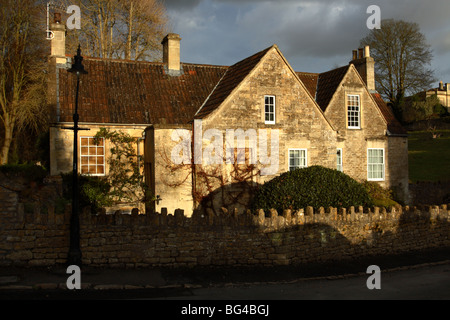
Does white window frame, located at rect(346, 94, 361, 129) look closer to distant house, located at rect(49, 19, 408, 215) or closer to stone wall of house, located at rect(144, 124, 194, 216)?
distant house, located at rect(49, 19, 408, 215)

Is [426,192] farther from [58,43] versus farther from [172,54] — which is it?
[58,43]

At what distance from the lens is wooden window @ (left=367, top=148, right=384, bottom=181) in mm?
25078

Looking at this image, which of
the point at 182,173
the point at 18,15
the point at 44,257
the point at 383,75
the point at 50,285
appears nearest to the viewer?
the point at 50,285

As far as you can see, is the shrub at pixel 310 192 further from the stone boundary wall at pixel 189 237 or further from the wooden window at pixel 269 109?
the wooden window at pixel 269 109

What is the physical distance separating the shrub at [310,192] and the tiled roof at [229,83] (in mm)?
6310

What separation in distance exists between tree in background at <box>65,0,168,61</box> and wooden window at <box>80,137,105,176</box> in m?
14.2

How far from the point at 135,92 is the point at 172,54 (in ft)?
11.8

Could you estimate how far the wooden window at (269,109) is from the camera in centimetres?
2033
